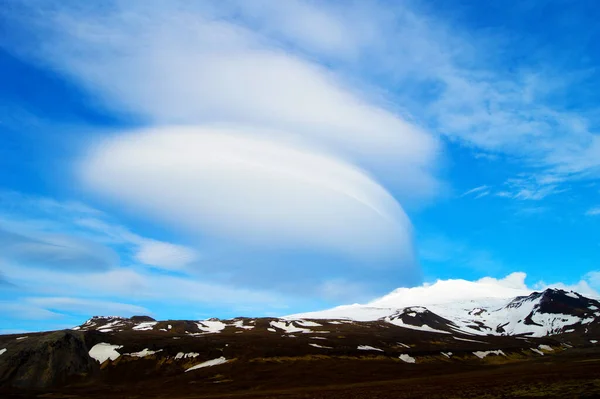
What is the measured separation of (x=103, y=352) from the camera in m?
119

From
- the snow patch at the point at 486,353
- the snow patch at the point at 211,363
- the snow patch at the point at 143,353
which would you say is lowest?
the snow patch at the point at 211,363

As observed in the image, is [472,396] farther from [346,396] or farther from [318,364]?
[318,364]

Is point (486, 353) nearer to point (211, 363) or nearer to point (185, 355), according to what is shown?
point (211, 363)

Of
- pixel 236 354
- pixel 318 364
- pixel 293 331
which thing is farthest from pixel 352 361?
pixel 293 331

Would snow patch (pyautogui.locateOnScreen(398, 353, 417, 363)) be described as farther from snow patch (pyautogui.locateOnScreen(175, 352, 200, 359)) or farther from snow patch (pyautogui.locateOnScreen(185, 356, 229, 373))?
snow patch (pyautogui.locateOnScreen(175, 352, 200, 359))

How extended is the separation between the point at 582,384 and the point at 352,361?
239 feet

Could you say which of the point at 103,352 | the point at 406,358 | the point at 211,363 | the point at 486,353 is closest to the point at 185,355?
the point at 211,363

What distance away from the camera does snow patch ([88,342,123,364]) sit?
379 ft

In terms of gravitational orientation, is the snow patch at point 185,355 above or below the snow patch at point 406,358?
above

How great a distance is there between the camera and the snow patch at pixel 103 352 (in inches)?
4547

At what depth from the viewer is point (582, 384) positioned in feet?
156

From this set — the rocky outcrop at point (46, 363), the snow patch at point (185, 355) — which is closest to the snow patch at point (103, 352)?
the rocky outcrop at point (46, 363)

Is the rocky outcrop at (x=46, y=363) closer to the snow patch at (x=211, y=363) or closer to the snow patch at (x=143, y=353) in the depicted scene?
the snow patch at (x=143, y=353)

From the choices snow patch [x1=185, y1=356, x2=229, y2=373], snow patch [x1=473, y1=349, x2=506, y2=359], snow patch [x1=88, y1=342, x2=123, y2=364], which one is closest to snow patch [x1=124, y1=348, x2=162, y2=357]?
snow patch [x1=88, y1=342, x2=123, y2=364]
